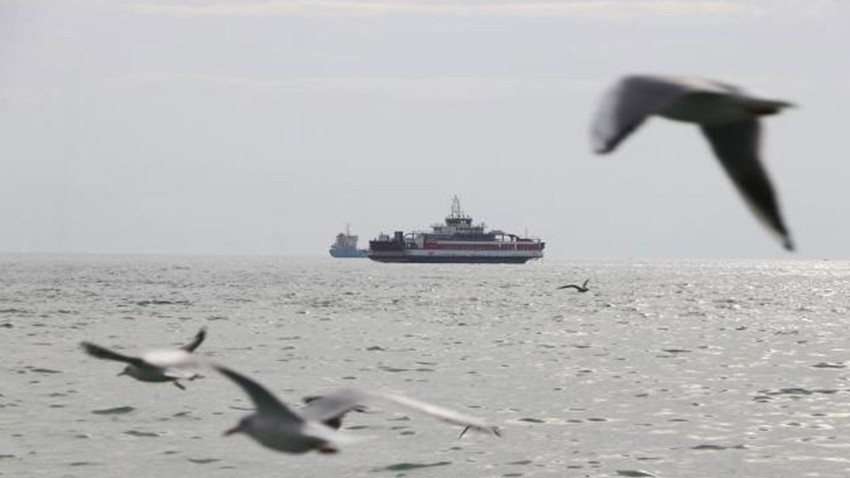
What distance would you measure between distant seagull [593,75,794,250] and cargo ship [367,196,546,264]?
581ft

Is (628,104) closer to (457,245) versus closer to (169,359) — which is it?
(169,359)

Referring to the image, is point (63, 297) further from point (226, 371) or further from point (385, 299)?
point (226, 371)

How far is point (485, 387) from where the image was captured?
3148 centimetres

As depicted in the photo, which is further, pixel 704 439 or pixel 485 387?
pixel 485 387

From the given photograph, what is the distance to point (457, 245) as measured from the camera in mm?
182875

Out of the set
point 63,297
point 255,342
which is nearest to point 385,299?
point 63,297

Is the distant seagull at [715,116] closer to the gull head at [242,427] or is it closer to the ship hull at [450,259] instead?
the gull head at [242,427]

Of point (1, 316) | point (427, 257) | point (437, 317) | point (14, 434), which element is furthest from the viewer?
point (427, 257)

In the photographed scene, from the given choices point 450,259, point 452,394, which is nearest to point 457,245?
point 450,259

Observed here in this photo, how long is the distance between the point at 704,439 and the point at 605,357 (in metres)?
18.7

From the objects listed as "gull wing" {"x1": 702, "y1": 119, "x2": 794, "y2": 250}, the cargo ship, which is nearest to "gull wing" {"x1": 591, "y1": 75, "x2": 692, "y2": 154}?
"gull wing" {"x1": 702, "y1": 119, "x2": 794, "y2": 250}

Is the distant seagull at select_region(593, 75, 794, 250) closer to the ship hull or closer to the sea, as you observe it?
the sea

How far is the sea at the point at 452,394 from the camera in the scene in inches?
787

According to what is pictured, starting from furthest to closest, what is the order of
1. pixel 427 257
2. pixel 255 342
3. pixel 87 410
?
pixel 427 257, pixel 255 342, pixel 87 410
